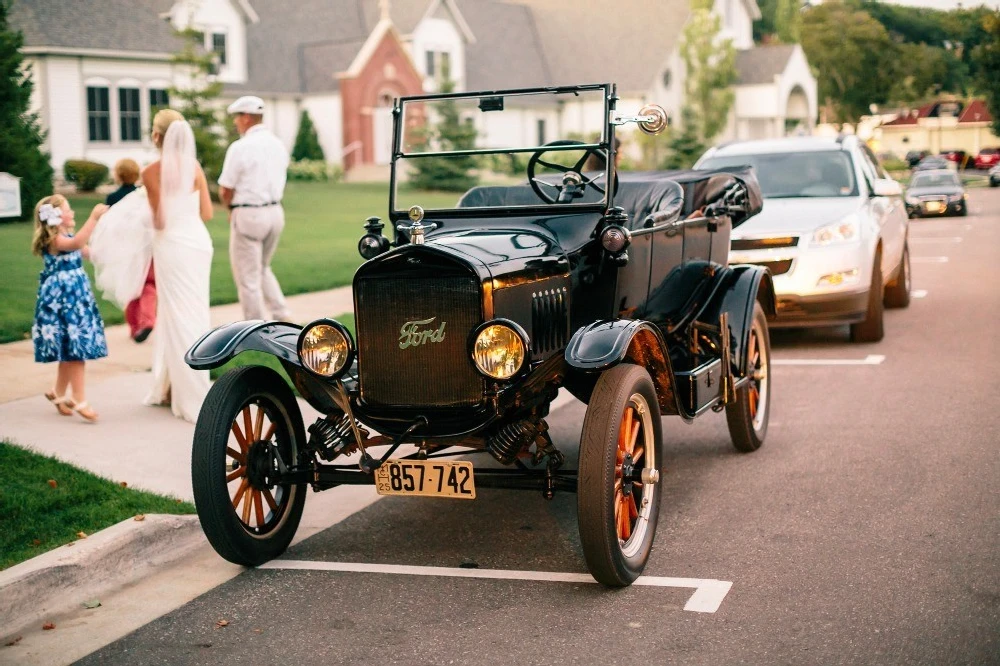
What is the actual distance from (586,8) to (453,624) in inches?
2279

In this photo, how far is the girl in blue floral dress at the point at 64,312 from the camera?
7.81m

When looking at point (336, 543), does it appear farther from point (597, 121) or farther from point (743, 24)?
point (743, 24)

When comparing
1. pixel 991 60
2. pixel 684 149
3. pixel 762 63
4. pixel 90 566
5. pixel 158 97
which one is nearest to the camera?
pixel 90 566

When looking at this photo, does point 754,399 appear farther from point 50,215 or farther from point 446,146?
point 50,215

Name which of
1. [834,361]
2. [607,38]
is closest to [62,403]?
[834,361]

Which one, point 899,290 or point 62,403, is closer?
point 62,403

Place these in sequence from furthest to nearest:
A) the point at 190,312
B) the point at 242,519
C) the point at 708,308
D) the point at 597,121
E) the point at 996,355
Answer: the point at 996,355 < the point at 190,312 < the point at 708,308 < the point at 597,121 < the point at 242,519

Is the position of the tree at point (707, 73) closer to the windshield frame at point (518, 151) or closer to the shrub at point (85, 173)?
the shrub at point (85, 173)

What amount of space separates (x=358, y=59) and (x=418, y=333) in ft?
139

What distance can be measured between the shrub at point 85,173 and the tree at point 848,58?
6610 cm

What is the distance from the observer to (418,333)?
5246 mm

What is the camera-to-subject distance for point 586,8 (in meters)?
59.8

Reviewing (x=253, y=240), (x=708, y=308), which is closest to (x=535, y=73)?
(x=253, y=240)

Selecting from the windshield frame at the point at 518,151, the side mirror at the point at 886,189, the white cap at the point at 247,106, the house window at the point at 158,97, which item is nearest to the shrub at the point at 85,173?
the house window at the point at 158,97
